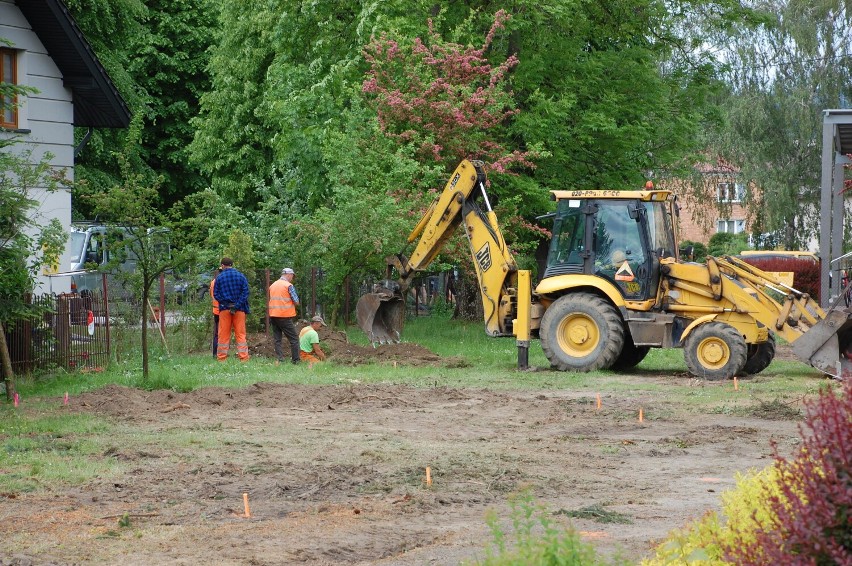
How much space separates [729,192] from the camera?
5303 cm

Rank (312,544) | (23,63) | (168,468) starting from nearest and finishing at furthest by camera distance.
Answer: (312,544), (168,468), (23,63)

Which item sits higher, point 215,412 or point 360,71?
point 360,71

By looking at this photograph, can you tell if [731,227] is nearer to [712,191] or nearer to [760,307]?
[712,191]

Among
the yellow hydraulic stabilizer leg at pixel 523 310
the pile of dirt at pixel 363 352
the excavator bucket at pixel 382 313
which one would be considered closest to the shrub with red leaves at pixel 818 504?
the yellow hydraulic stabilizer leg at pixel 523 310

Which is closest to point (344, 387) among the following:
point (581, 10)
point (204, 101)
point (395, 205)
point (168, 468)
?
point (168, 468)

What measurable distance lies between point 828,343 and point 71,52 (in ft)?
47.0

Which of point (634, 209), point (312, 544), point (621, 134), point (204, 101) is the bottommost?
point (312, 544)

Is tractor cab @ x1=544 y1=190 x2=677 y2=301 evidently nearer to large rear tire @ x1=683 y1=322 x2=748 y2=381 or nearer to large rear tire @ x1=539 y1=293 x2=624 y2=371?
large rear tire @ x1=539 y1=293 x2=624 y2=371

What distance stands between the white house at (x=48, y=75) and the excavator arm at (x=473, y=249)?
6.27 m

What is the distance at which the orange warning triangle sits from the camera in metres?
19.4

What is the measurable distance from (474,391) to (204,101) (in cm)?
2624

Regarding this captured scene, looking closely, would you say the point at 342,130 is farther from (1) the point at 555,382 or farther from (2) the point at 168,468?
(2) the point at 168,468

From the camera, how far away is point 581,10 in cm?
2936

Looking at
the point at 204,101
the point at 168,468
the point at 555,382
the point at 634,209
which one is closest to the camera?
the point at 168,468
